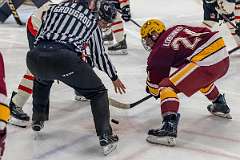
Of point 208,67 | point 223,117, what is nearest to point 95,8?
point 208,67

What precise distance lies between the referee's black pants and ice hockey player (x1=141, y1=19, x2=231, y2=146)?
345mm

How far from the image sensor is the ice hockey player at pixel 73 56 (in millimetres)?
2766

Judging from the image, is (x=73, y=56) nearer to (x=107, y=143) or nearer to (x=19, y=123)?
(x=107, y=143)

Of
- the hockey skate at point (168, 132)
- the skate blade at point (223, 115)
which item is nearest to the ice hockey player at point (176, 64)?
the hockey skate at point (168, 132)

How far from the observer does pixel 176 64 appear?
10.3 feet

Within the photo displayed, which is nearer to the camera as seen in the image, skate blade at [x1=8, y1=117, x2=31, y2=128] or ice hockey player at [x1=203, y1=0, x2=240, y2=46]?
skate blade at [x1=8, y1=117, x2=31, y2=128]

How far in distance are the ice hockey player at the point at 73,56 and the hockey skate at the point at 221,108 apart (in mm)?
844

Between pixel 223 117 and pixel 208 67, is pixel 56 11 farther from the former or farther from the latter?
pixel 223 117

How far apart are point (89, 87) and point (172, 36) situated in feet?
2.02

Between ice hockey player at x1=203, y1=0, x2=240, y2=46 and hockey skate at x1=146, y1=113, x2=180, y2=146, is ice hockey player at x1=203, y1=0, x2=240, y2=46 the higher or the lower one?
the lower one

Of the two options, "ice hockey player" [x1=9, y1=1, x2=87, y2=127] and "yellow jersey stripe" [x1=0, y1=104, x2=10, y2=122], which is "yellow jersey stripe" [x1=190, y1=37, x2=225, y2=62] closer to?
"ice hockey player" [x1=9, y1=1, x2=87, y2=127]

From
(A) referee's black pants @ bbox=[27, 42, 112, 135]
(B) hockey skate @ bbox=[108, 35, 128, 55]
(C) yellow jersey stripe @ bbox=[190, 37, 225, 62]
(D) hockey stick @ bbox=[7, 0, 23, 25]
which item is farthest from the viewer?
(D) hockey stick @ bbox=[7, 0, 23, 25]

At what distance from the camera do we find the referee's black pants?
9.05ft

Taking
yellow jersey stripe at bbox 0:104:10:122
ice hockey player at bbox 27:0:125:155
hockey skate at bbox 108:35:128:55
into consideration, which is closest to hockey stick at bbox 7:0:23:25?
hockey skate at bbox 108:35:128:55
